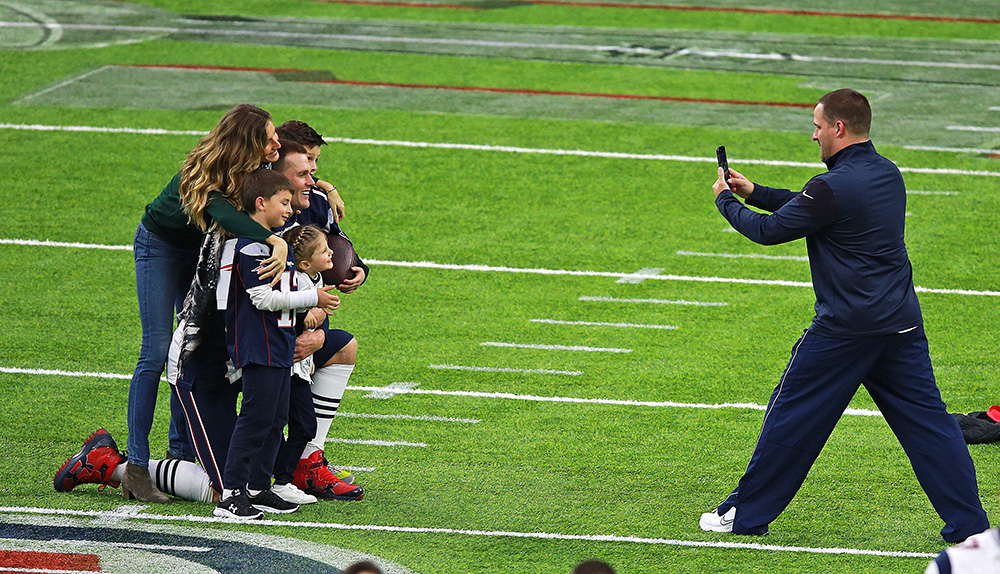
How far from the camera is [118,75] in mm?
18000

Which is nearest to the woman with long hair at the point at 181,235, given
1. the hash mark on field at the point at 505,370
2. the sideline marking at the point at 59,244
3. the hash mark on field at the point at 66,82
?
the hash mark on field at the point at 505,370

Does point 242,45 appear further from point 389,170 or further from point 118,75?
point 389,170

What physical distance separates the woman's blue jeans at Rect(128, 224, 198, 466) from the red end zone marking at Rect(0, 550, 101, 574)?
31.8 inches

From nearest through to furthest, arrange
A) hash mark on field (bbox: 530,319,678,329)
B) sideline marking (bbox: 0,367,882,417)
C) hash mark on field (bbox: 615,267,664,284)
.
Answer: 1. sideline marking (bbox: 0,367,882,417)
2. hash mark on field (bbox: 530,319,678,329)
3. hash mark on field (bbox: 615,267,664,284)

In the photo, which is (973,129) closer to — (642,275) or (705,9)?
(642,275)

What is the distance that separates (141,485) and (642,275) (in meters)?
5.46

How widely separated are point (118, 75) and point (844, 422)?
40.1 ft

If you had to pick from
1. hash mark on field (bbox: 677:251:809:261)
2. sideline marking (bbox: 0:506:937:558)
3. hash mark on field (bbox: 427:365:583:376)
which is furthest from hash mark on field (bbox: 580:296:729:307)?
sideline marking (bbox: 0:506:937:558)

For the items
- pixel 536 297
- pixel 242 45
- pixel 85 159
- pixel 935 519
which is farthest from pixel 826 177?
pixel 242 45

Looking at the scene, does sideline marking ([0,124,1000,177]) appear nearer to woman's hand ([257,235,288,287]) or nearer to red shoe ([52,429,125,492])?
red shoe ([52,429,125,492])

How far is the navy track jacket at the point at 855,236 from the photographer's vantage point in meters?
6.37

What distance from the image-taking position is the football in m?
7.22

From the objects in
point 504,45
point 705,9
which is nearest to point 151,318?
point 504,45

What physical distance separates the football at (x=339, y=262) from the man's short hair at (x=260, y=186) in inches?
24.1
